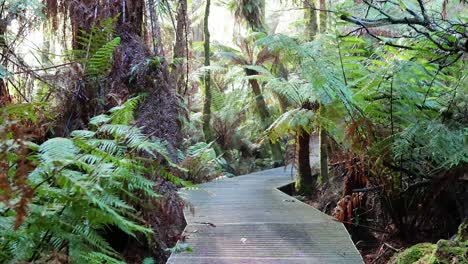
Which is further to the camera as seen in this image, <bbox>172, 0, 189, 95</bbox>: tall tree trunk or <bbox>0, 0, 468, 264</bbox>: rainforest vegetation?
<bbox>172, 0, 189, 95</bbox>: tall tree trunk

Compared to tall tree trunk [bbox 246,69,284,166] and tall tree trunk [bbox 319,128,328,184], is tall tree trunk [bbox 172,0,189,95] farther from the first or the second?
tall tree trunk [bbox 246,69,284,166]

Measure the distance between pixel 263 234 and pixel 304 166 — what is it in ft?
7.86

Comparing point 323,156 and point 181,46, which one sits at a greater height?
point 181,46

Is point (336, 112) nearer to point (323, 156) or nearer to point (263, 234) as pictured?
point (263, 234)

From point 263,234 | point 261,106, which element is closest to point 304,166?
point 263,234

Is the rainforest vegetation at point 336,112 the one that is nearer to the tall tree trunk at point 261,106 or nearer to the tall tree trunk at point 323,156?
the tall tree trunk at point 323,156

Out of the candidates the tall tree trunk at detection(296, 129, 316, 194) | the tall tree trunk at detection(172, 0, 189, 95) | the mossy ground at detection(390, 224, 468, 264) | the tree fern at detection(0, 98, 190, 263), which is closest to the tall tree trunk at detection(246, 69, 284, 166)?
the tall tree trunk at detection(296, 129, 316, 194)

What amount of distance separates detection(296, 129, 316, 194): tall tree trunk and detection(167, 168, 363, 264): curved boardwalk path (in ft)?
2.94

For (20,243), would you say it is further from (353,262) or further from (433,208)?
(433,208)

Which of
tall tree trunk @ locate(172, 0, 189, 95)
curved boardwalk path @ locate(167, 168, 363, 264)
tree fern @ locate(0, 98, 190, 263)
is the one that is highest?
tall tree trunk @ locate(172, 0, 189, 95)

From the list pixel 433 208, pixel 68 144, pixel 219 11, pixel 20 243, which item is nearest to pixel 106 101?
pixel 68 144

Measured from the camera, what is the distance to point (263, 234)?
3.20 meters

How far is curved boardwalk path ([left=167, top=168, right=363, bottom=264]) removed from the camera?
269 centimetres

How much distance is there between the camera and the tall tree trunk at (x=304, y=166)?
5449mm
